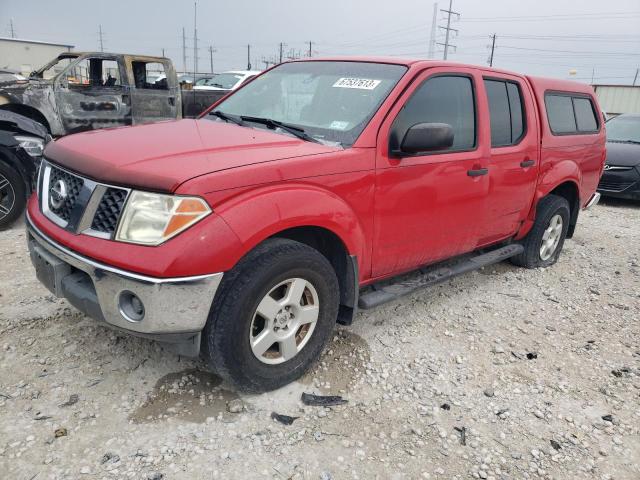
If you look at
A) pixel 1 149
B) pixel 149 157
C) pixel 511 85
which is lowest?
pixel 1 149

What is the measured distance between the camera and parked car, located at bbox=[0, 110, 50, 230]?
5137 mm

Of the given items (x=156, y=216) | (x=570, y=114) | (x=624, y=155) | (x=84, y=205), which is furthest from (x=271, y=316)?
(x=624, y=155)

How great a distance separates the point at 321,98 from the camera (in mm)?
3252

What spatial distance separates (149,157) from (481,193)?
2.39 m

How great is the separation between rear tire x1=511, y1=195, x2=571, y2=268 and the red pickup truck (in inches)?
24.8

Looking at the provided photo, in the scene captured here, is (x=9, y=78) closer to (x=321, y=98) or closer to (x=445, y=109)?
(x=321, y=98)

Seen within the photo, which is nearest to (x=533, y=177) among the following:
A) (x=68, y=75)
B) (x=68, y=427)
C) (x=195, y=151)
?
(x=195, y=151)

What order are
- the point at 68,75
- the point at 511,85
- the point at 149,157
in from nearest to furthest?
the point at 149,157
the point at 511,85
the point at 68,75

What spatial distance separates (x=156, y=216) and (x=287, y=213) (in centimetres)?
61

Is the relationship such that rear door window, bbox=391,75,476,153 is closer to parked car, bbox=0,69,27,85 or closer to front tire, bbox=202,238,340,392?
front tire, bbox=202,238,340,392

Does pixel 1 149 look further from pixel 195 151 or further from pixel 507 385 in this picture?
pixel 507 385

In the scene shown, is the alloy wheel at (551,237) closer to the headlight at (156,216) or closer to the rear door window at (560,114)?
the rear door window at (560,114)

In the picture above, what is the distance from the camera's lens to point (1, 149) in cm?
510

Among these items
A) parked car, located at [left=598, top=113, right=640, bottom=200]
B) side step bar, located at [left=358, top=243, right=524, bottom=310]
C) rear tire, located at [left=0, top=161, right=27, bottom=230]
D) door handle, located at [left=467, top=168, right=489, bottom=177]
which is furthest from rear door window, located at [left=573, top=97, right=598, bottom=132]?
rear tire, located at [left=0, top=161, right=27, bottom=230]
